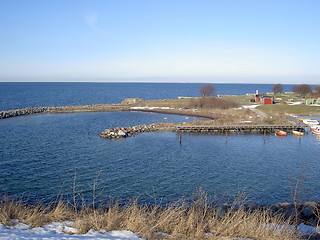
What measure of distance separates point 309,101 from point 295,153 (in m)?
43.7

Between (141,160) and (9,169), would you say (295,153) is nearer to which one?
(141,160)

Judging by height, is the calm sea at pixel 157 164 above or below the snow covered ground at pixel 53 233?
below

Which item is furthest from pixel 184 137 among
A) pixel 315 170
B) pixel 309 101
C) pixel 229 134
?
pixel 309 101

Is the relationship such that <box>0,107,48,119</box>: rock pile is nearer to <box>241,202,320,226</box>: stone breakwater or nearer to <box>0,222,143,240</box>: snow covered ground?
<box>0,222,143,240</box>: snow covered ground

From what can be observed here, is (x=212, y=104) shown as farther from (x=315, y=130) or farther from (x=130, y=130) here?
(x=130, y=130)

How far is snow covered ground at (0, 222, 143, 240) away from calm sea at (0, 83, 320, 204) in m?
7.73

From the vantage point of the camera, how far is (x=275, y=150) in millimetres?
30875

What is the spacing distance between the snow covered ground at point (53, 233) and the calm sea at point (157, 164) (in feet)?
25.4

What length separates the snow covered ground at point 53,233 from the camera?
23.5ft

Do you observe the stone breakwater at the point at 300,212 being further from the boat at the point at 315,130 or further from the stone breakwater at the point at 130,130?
the boat at the point at 315,130

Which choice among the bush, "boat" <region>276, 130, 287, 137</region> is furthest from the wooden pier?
the bush

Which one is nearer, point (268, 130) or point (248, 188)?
point (248, 188)

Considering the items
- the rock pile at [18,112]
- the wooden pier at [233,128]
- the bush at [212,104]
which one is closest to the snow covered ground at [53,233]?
the wooden pier at [233,128]

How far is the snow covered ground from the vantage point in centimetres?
718
